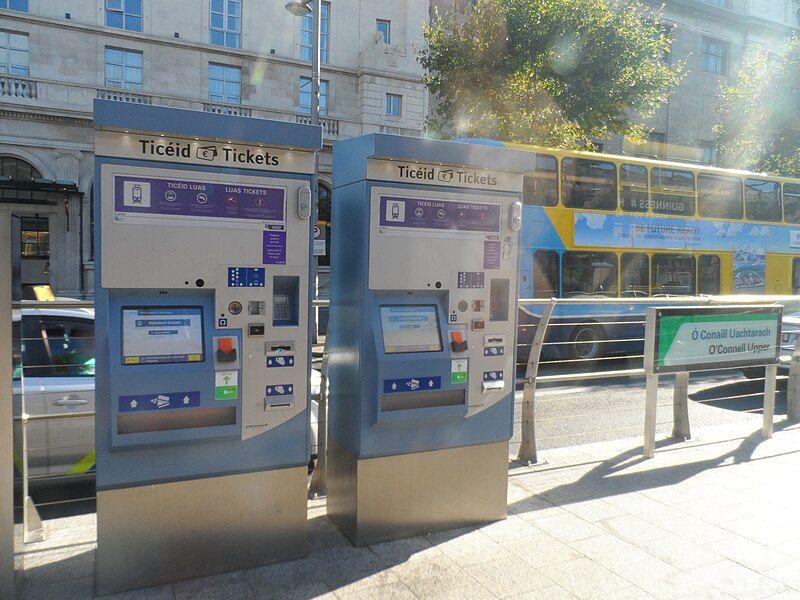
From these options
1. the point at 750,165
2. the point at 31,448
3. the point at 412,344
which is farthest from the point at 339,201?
the point at 750,165

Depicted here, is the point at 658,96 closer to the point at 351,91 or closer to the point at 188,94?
the point at 351,91

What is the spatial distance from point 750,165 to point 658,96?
9.47 m

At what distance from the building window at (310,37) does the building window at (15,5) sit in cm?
949

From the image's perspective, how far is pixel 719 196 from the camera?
556 inches

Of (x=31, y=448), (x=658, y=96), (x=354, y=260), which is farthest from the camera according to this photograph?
(x=658, y=96)

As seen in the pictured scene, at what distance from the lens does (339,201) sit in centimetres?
411

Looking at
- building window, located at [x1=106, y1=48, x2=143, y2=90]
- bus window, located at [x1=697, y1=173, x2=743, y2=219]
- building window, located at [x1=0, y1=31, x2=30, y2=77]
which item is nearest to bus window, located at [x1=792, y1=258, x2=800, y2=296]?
bus window, located at [x1=697, y1=173, x2=743, y2=219]

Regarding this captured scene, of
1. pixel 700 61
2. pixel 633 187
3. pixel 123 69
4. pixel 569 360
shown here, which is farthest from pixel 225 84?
pixel 700 61

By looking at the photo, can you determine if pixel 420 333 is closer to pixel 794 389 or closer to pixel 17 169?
pixel 794 389

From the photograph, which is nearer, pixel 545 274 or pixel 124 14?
pixel 545 274

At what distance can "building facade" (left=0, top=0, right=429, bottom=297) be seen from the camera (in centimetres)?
2147

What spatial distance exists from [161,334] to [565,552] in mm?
2559

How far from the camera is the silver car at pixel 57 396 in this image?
15.3ft

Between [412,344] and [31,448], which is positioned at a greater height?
[412,344]
